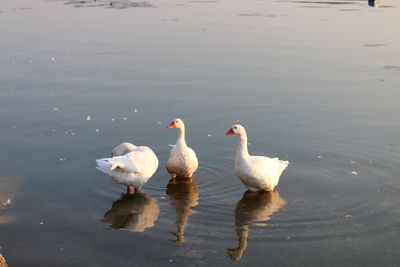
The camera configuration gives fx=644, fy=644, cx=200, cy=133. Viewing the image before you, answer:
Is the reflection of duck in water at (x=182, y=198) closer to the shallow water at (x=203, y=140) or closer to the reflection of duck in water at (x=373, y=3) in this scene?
the shallow water at (x=203, y=140)

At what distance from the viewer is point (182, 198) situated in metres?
11.7

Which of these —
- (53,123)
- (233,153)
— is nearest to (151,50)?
(53,123)

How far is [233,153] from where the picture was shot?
548 inches

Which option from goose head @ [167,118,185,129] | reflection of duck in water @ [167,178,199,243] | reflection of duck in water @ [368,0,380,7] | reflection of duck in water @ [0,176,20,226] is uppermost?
Answer: reflection of duck in water @ [368,0,380,7]

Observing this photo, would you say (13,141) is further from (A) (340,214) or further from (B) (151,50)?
(B) (151,50)

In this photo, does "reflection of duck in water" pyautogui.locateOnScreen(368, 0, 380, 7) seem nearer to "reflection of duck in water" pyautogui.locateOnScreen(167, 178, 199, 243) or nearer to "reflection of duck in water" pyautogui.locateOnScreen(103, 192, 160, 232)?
"reflection of duck in water" pyautogui.locateOnScreen(167, 178, 199, 243)

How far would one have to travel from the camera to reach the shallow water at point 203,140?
9.78m

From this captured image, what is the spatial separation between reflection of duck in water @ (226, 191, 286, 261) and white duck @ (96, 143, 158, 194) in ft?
5.87

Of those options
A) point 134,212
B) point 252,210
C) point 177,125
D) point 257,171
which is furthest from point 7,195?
point 257,171

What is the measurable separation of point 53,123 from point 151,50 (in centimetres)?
988

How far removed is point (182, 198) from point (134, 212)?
103 cm

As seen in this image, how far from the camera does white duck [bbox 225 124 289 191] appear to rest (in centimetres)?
1178

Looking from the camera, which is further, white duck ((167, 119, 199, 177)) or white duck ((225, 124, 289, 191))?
white duck ((167, 119, 199, 177))

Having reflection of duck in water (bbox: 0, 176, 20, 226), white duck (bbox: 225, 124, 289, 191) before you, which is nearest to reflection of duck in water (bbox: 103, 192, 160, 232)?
reflection of duck in water (bbox: 0, 176, 20, 226)
